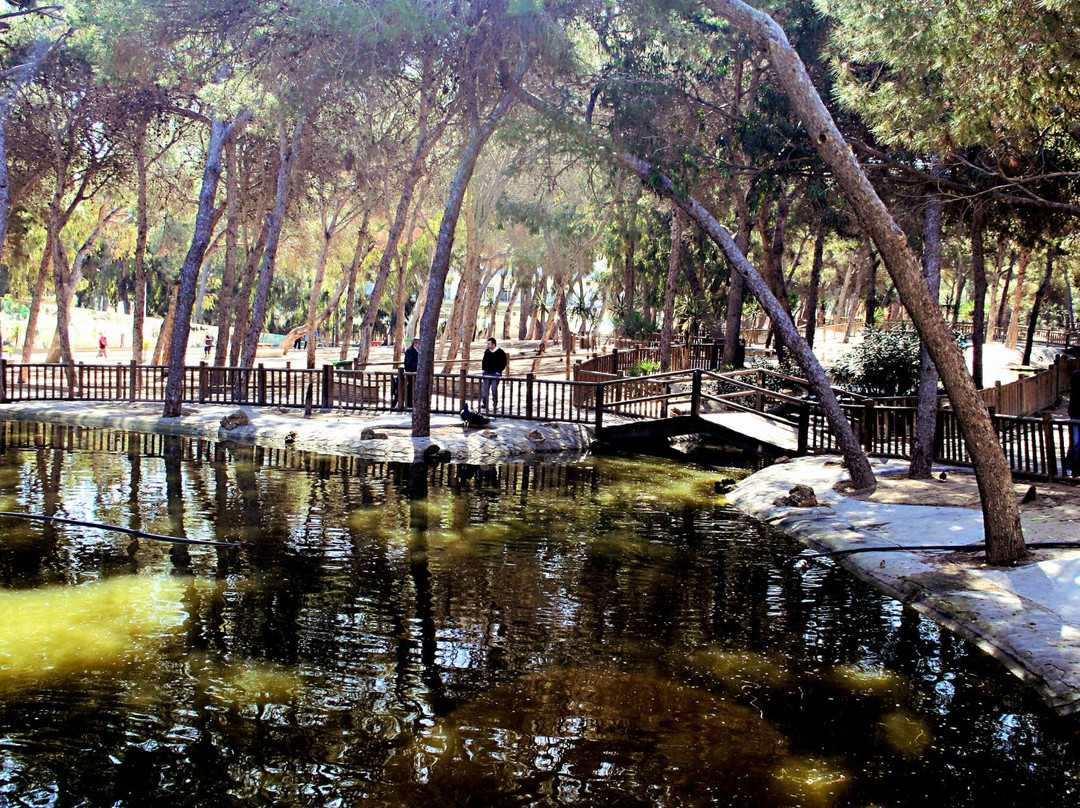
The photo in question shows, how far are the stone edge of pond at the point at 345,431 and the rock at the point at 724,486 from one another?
12.8ft

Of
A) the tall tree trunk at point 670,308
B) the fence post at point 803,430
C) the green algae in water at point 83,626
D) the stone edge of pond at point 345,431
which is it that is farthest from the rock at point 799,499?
the tall tree trunk at point 670,308

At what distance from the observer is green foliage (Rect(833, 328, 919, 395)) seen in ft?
80.6

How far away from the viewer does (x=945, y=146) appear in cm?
1320

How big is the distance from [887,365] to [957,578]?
1591 centimetres

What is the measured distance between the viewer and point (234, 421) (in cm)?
2131

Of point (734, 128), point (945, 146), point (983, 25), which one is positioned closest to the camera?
point (983, 25)

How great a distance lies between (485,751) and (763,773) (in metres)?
1.72

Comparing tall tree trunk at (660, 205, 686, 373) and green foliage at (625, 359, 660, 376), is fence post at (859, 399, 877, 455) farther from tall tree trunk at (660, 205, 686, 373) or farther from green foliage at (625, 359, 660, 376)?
green foliage at (625, 359, 660, 376)

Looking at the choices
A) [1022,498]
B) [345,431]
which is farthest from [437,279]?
[1022,498]

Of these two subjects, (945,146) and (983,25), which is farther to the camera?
(945,146)

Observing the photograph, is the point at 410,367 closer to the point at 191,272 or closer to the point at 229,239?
the point at 191,272

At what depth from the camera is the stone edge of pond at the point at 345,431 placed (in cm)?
1948

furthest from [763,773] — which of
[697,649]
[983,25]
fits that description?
[983,25]

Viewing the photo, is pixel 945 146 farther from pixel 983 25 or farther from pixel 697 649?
pixel 697 649
